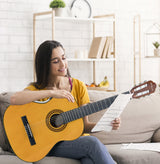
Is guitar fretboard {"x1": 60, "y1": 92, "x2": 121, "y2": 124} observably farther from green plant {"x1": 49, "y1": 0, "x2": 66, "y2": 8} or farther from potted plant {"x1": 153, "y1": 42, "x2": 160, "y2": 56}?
potted plant {"x1": 153, "y1": 42, "x2": 160, "y2": 56}

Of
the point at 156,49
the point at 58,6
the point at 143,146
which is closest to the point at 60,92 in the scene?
the point at 143,146

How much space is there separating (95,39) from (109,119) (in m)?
2.06

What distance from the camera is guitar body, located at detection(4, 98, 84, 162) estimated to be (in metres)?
2.11

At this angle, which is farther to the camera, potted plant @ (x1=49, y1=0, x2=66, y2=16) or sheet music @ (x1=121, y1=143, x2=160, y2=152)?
potted plant @ (x1=49, y1=0, x2=66, y2=16)

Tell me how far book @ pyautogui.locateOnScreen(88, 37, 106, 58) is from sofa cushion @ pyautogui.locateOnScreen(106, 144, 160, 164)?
166 cm

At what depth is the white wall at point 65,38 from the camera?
12.3 feet

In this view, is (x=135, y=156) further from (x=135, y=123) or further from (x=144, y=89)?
(x=144, y=89)

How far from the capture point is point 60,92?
2.16 meters

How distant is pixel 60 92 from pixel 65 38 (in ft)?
6.43

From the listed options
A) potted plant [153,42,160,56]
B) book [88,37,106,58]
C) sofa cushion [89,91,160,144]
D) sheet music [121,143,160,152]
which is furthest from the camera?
potted plant [153,42,160,56]

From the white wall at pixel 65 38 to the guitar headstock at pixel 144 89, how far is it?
2.11 metres

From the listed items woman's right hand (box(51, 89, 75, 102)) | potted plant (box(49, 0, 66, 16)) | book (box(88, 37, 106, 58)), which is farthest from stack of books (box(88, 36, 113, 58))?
woman's right hand (box(51, 89, 75, 102))

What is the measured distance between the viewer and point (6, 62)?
3736 millimetres

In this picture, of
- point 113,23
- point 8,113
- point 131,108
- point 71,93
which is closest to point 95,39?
point 113,23
